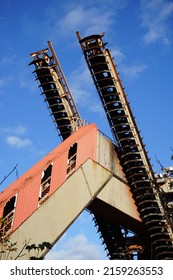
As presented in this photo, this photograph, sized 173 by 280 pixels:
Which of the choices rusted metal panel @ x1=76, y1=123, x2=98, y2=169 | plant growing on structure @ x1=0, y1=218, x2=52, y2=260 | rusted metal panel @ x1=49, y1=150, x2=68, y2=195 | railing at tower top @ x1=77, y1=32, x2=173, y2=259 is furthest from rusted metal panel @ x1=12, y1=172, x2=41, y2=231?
railing at tower top @ x1=77, y1=32, x2=173, y2=259

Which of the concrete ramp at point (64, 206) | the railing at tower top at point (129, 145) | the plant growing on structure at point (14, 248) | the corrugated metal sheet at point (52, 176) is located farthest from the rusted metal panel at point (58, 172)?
the railing at tower top at point (129, 145)

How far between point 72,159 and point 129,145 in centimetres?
454

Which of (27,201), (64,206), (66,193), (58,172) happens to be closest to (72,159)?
(58,172)

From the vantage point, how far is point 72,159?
66.3 feet

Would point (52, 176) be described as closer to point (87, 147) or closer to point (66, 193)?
point (66, 193)

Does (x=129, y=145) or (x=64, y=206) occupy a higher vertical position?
(x=129, y=145)

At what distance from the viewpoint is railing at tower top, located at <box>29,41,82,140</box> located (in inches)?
1035

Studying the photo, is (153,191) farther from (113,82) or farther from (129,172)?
(113,82)

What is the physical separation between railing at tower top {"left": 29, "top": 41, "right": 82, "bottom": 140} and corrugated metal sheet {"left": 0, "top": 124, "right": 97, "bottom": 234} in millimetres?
5250

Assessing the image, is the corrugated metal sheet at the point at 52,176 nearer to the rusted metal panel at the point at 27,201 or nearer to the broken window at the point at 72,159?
the rusted metal panel at the point at 27,201

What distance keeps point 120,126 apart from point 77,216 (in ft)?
23.7

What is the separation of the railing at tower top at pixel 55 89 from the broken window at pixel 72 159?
569cm

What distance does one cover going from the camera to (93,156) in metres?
20.4
